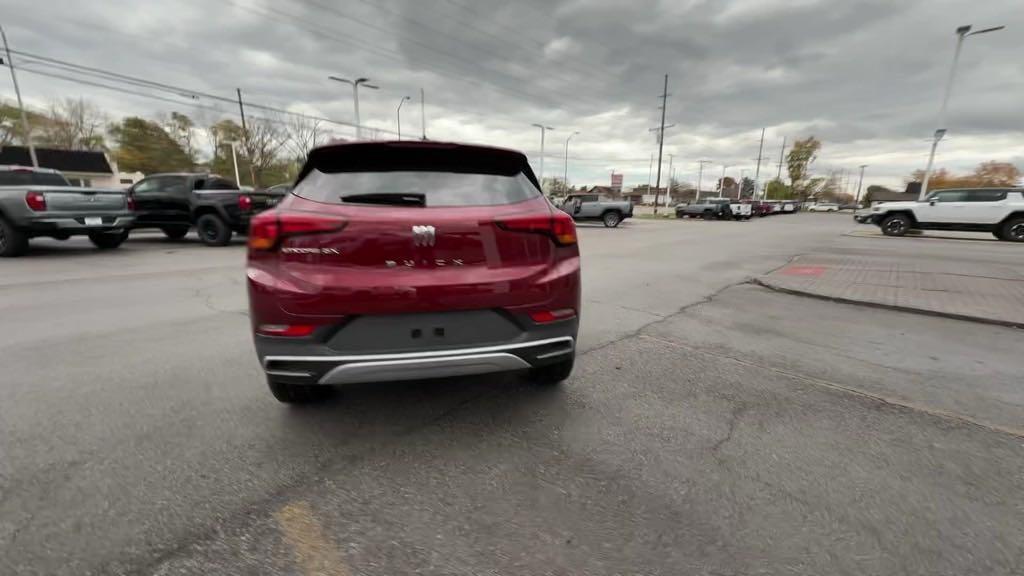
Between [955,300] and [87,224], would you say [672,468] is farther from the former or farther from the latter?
[87,224]

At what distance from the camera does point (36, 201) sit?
8023 mm

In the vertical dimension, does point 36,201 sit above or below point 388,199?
below

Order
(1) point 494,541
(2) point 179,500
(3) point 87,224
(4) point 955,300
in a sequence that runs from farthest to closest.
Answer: (3) point 87,224 < (4) point 955,300 < (2) point 179,500 < (1) point 494,541

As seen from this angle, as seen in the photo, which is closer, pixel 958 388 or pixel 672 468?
pixel 672 468

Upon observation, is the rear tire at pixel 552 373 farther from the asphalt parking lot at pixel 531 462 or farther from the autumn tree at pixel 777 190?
the autumn tree at pixel 777 190

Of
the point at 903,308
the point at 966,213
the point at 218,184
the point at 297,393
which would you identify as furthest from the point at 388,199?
the point at 966,213

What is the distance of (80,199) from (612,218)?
66.0 feet

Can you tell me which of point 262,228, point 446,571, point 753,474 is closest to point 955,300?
point 753,474

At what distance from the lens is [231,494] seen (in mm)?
1966

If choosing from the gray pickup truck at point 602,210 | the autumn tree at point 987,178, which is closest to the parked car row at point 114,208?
the gray pickup truck at point 602,210

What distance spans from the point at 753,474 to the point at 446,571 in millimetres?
1547

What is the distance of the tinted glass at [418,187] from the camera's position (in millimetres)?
2336

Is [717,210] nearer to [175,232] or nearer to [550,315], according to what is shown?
[175,232]

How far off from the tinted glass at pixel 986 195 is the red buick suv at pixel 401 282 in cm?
2042
